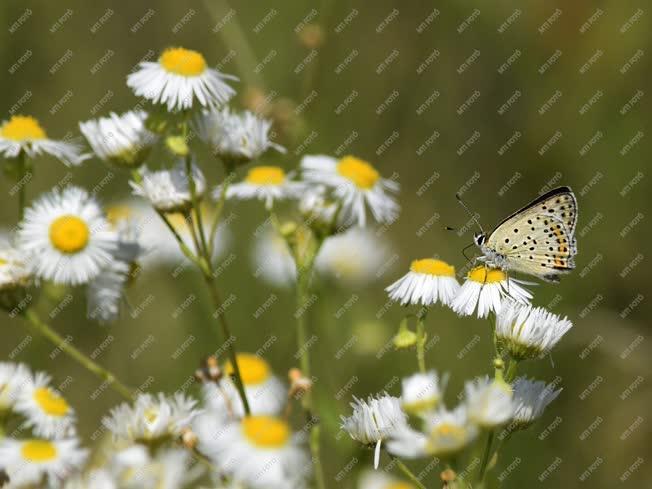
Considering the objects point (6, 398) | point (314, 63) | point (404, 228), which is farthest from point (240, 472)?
point (404, 228)

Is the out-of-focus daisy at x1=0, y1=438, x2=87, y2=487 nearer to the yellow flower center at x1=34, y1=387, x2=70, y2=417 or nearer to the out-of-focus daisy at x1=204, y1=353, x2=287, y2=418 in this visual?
the yellow flower center at x1=34, y1=387, x2=70, y2=417

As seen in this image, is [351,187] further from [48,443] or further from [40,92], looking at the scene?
[40,92]

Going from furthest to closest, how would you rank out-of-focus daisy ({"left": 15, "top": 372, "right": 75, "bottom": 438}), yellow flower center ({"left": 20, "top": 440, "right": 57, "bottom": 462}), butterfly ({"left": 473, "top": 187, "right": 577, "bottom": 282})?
butterfly ({"left": 473, "top": 187, "right": 577, "bottom": 282}) < out-of-focus daisy ({"left": 15, "top": 372, "right": 75, "bottom": 438}) < yellow flower center ({"left": 20, "top": 440, "right": 57, "bottom": 462})

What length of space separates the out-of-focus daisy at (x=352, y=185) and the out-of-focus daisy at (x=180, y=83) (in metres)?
0.34

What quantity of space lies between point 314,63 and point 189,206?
157cm

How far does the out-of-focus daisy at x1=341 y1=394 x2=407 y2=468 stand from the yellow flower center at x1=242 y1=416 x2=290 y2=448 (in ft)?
1.00

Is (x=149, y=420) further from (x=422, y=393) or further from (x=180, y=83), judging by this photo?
(x=180, y=83)

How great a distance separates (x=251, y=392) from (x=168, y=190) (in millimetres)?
831

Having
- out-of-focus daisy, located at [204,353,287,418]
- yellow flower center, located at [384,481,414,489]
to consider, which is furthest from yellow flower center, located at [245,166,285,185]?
yellow flower center, located at [384,481,414,489]

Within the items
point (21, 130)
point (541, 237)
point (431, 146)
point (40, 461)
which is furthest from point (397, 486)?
point (431, 146)

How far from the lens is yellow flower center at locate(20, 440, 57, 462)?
5.13ft

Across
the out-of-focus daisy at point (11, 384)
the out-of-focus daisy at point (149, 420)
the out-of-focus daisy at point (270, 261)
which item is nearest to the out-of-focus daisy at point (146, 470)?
the out-of-focus daisy at point (149, 420)

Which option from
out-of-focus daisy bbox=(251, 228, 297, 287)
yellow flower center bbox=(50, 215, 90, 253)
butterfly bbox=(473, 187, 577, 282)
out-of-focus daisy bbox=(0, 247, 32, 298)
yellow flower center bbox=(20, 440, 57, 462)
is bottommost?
out-of-focus daisy bbox=(251, 228, 297, 287)

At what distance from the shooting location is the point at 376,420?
1793 millimetres
